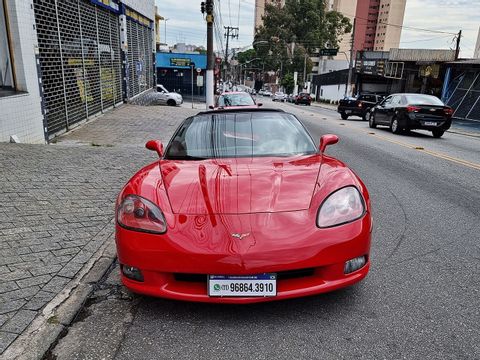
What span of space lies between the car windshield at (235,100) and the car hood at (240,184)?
364 inches

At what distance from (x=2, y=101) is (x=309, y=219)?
289 inches

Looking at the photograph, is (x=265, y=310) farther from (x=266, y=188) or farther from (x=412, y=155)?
(x=412, y=155)

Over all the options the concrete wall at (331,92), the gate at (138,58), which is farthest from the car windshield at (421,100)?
the concrete wall at (331,92)

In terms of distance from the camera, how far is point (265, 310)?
276 cm

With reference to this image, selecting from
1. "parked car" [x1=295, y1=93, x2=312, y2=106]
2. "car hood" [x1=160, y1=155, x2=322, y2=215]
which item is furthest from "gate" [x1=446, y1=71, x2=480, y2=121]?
"car hood" [x1=160, y1=155, x2=322, y2=215]

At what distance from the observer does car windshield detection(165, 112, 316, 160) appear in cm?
381

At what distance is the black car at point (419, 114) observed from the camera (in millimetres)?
13664

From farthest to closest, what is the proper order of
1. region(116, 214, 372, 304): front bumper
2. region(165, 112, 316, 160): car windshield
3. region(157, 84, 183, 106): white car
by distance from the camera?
region(157, 84, 183, 106): white car
region(165, 112, 316, 160): car windshield
region(116, 214, 372, 304): front bumper

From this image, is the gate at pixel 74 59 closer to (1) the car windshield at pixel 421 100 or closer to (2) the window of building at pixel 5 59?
(2) the window of building at pixel 5 59

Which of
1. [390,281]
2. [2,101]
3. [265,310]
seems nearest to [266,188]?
[265,310]

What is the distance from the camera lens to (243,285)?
2.49m

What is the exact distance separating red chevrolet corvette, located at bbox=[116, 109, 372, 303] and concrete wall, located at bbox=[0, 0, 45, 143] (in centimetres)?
613

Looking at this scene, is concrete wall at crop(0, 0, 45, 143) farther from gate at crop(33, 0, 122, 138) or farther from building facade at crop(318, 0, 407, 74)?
building facade at crop(318, 0, 407, 74)

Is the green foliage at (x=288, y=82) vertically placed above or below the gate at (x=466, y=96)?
below
